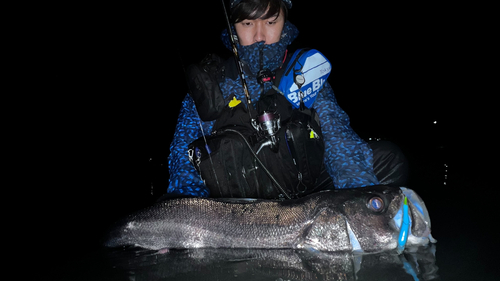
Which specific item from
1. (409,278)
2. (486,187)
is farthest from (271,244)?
(486,187)

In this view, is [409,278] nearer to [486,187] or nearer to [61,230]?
[61,230]

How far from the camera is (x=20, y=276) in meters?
1.80

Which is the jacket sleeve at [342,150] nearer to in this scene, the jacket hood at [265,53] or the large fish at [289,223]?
the large fish at [289,223]

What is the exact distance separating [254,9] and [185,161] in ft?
4.70

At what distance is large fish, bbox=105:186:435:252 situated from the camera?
5.71ft

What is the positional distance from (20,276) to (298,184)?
195cm

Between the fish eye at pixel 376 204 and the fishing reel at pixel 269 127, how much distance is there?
0.94 m

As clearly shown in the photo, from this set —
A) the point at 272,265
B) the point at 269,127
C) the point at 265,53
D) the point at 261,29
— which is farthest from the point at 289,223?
the point at 261,29

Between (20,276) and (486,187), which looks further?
(486,187)

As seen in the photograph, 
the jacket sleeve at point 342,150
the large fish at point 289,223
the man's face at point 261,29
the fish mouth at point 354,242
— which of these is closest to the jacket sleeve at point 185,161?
the large fish at point 289,223

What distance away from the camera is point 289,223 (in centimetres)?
183

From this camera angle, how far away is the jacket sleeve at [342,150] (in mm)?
2229

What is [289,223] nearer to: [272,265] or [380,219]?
[272,265]

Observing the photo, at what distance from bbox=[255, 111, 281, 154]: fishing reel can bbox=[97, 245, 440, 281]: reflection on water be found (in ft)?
3.03
